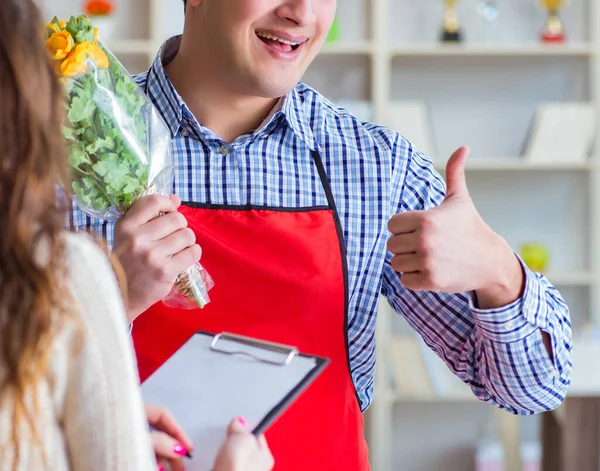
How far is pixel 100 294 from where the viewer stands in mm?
754

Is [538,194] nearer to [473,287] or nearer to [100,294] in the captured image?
[473,287]

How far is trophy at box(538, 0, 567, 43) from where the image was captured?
3869mm

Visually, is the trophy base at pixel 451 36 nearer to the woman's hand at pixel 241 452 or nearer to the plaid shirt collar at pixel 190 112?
the plaid shirt collar at pixel 190 112

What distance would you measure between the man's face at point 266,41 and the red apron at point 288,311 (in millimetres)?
202

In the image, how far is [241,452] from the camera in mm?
899

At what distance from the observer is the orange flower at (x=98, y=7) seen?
151 inches

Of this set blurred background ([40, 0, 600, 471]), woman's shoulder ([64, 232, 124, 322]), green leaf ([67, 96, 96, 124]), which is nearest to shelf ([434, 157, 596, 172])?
blurred background ([40, 0, 600, 471])

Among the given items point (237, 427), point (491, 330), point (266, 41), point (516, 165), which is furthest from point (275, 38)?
point (516, 165)

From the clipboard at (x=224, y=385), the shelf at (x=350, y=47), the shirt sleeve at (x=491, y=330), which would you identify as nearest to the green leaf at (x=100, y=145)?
the clipboard at (x=224, y=385)

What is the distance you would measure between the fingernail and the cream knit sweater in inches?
6.9

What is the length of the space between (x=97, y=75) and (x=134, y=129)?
0.09 m

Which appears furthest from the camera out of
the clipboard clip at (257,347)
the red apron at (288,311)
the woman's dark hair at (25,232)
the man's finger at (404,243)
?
the red apron at (288,311)

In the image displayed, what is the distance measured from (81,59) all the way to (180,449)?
0.50 meters

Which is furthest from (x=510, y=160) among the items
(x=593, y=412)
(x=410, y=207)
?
(x=410, y=207)
